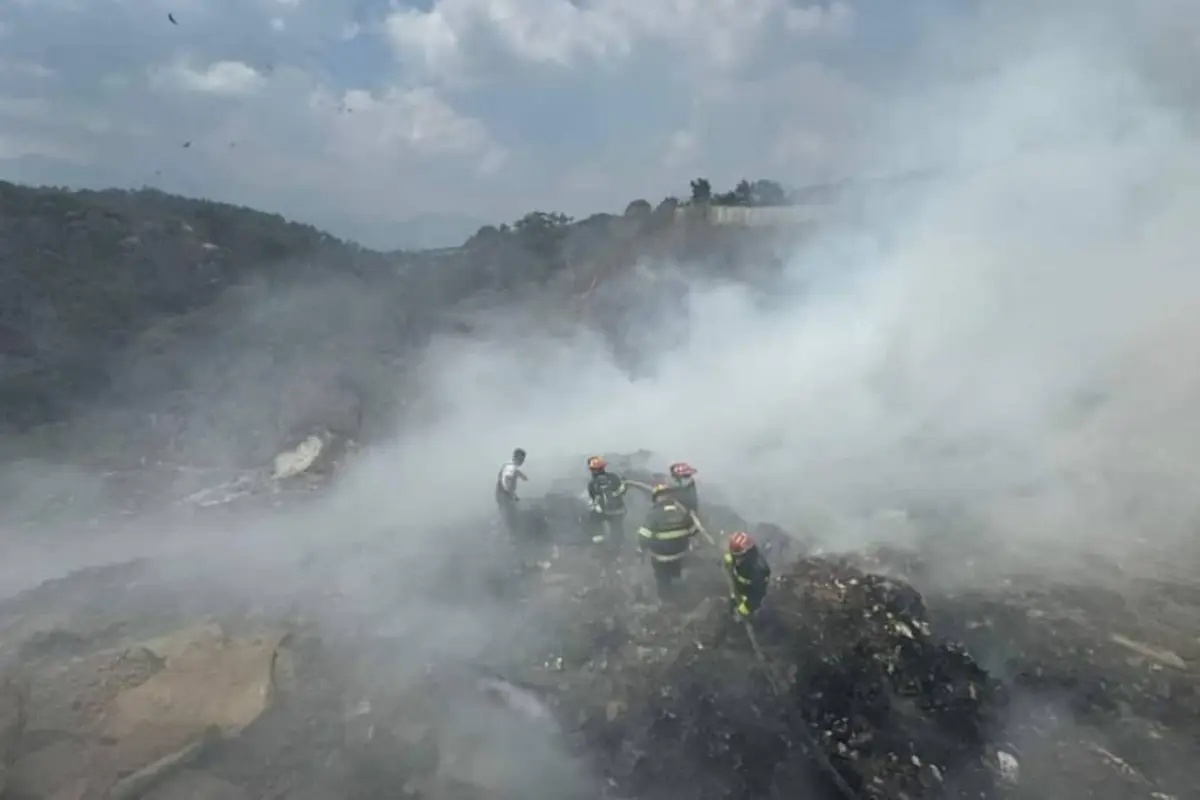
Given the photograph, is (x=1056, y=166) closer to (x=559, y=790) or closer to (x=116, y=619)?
(x=559, y=790)

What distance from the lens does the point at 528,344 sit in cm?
2181

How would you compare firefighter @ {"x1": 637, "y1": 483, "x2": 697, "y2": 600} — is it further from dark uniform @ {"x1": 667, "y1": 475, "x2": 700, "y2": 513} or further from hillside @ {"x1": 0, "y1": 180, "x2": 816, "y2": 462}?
hillside @ {"x1": 0, "y1": 180, "x2": 816, "y2": 462}

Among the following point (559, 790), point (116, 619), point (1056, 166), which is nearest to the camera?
point (559, 790)

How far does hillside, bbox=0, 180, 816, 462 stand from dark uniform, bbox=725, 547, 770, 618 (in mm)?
11486

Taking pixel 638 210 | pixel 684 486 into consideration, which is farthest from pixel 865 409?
pixel 638 210

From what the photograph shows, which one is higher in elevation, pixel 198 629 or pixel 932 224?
pixel 932 224

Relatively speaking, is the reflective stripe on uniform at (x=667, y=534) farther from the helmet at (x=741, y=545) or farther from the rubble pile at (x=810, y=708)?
the helmet at (x=741, y=545)

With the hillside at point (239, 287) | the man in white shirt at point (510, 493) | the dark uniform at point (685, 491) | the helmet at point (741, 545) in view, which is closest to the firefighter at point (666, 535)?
the dark uniform at point (685, 491)

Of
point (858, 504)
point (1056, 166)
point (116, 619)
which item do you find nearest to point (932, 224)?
point (1056, 166)

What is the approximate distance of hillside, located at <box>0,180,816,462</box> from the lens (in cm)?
1900

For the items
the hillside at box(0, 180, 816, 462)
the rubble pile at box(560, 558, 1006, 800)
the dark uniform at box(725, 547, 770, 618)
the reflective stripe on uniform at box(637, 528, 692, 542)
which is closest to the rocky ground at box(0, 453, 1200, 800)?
the rubble pile at box(560, 558, 1006, 800)

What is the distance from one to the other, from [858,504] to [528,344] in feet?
36.2

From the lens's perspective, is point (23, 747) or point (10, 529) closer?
point (23, 747)

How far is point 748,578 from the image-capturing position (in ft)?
27.2
